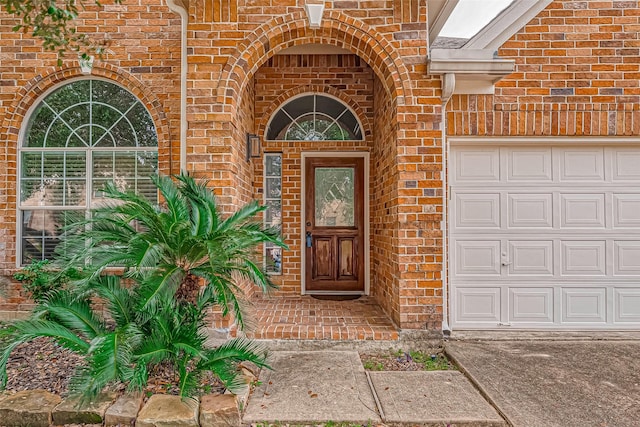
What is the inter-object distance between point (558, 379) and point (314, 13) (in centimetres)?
394

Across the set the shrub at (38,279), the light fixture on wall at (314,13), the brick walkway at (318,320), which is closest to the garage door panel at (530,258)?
the brick walkway at (318,320)

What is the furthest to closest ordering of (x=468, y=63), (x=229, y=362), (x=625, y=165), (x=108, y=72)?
1. (x=108, y=72)
2. (x=625, y=165)
3. (x=468, y=63)
4. (x=229, y=362)

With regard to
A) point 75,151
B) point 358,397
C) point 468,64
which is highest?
point 468,64

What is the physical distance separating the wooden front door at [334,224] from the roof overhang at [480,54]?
1.87 m

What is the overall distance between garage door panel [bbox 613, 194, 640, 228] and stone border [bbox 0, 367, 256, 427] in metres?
4.33

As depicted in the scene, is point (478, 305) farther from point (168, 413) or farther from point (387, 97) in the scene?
point (168, 413)

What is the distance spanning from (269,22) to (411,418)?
3.68m

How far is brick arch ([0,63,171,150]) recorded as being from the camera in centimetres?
449

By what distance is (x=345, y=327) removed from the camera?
3.76 m

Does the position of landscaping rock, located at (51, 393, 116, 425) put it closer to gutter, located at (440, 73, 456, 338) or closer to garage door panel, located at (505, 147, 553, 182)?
gutter, located at (440, 73, 456, 338)

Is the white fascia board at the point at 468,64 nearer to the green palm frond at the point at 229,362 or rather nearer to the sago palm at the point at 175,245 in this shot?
the sago palm at the point at 175,245

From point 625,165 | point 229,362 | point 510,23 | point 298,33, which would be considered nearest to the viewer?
point 229,362

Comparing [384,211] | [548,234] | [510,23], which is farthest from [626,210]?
[384,211]

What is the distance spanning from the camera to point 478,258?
157 inches
